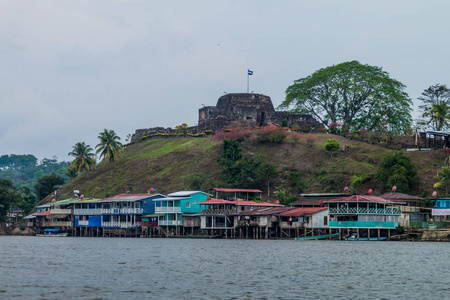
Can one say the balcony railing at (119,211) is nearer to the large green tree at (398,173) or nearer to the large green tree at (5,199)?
the large green tree at (5,199)

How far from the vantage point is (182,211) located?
346 ft

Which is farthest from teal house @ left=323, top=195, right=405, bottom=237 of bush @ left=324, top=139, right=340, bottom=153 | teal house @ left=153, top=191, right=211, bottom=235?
bush @ left=324, top=139, right=340, bottom=153

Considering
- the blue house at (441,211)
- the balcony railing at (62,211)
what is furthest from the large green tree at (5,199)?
the blue house at (441,211)

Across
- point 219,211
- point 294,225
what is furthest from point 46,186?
point 294,225

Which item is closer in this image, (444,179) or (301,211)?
(301,211)

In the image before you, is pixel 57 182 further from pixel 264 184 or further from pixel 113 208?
pixel 264 184

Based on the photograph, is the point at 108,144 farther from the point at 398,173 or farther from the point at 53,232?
the point at 398,173

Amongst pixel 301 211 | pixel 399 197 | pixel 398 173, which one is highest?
pixel 398 173

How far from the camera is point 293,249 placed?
7562 cm

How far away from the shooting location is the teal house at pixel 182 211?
346 feet

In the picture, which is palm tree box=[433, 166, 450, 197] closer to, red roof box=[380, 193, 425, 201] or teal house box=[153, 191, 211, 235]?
red roof box=[380, 193, 425, 201]

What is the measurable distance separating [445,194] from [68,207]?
221 ft

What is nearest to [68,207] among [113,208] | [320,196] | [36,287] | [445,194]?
[113,208]

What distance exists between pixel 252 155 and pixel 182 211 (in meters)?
26.7
